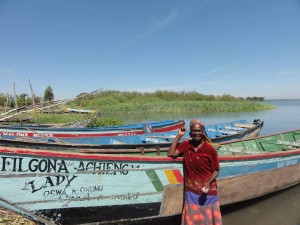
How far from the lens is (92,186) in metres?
4.24

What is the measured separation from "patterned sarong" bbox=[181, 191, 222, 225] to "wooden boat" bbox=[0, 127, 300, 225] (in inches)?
39.1

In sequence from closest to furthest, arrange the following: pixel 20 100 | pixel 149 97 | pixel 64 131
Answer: pixel 64 131, pixel 20 100, pixel 149 97

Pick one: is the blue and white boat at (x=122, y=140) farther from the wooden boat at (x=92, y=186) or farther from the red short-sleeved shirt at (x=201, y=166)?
the red short-sleeved shirt at (x=201, y=166)

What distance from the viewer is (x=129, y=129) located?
10.6m

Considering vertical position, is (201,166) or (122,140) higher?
(201,166)

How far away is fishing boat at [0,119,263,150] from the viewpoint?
6.89m

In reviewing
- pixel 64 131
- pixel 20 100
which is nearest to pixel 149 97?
pixel 20 100

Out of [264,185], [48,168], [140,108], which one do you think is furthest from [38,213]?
[140,108]

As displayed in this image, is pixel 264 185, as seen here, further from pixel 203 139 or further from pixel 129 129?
pixel 129 129

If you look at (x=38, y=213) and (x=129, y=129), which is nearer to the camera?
(x=38, y=213)

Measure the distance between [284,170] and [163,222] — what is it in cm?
355

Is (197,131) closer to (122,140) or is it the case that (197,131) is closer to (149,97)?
(122,140)

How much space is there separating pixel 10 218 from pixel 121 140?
500 cm

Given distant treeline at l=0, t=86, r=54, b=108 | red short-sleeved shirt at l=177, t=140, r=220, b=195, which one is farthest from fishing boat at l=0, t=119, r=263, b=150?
distant treeline at l=0, t=86, r=54, b=108
